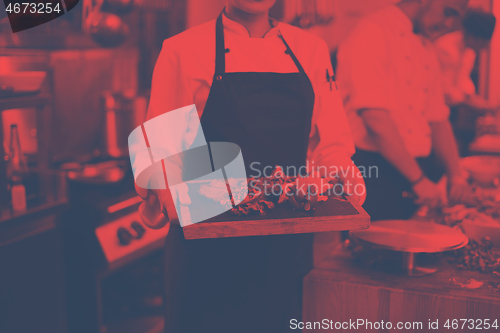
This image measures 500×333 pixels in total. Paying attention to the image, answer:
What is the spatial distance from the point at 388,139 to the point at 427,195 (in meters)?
0.26

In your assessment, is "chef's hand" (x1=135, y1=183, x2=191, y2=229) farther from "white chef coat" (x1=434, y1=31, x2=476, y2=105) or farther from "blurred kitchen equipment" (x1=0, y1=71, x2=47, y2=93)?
"white chef coat" (x1=434, y1=31, x2=476, y2=105)

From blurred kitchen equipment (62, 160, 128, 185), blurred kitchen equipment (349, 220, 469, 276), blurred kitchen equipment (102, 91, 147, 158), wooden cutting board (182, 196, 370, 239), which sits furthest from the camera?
blurred kitchen equipment (102, 91, 147, 158)

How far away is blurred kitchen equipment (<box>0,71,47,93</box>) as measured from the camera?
142cm

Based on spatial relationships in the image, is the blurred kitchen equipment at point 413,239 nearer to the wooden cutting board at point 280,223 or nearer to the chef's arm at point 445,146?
the wooden cutting board at point 280,223

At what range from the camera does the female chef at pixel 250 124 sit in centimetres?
131

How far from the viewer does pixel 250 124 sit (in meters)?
1.38

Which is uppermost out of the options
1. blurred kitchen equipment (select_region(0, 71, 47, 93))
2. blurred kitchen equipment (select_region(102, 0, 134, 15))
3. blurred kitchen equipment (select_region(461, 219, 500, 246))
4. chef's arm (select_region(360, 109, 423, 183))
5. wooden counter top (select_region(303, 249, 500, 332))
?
blurred kitchen equipment (select_region(102, 0, 134, 15))

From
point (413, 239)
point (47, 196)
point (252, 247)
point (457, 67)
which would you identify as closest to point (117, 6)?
point (47, 196)

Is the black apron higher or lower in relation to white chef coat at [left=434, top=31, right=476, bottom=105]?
lower

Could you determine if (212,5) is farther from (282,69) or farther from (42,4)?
(42,4)

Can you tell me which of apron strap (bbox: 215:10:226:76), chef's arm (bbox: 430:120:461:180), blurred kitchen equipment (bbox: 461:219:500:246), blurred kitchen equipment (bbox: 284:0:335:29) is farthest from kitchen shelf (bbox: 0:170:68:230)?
chef's arm (bbox: 430:120:461:180)

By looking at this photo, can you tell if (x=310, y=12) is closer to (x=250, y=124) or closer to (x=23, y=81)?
(x=250, y=124)

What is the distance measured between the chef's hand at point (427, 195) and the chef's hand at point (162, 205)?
3.12 feet

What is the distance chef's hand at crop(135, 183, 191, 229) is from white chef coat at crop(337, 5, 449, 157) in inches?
30.2
